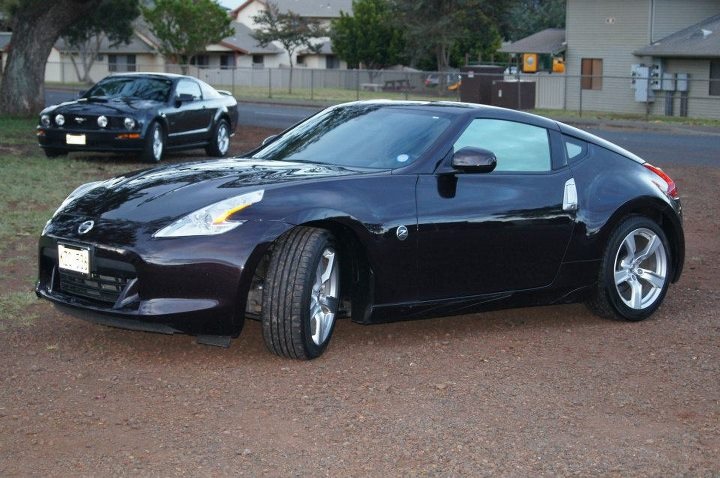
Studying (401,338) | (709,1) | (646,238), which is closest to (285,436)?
(401,338)

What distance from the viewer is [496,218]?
284 inches

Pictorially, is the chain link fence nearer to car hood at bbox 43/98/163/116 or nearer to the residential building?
the residential building

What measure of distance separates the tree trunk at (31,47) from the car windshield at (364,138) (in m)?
20.4

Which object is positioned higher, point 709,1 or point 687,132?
point 709,1

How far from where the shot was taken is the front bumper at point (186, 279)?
6203 millimetres

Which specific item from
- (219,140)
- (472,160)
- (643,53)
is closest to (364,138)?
(472,160)

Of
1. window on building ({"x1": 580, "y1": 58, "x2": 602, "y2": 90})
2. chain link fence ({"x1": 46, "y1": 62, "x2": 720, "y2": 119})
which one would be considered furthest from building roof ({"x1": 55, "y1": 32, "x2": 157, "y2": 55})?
window on building ({"x1": 580, "y1": 58, "x2": 602, "y2": 90})

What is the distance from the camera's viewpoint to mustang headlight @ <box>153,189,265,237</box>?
20.5 feet

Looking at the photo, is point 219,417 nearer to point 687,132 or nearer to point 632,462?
point 632,462

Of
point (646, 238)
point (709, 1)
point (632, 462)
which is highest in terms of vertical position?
point (709, 1)

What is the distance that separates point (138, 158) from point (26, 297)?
10722mm

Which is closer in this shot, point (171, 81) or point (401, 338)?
point (401, 338)

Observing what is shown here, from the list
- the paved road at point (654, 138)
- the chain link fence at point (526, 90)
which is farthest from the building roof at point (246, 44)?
the paved road at point (654, 138)

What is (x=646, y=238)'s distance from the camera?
805 centimetres
